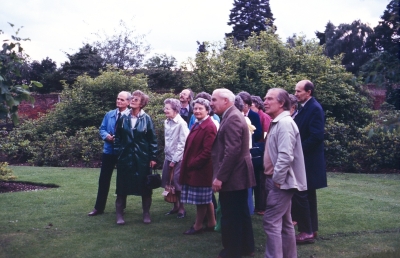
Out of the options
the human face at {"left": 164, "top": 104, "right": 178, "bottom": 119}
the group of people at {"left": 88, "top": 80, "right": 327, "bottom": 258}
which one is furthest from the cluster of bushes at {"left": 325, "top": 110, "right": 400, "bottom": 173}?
the human face at {"left": 164, "top": 104, "right": 178, "bottom": 119}

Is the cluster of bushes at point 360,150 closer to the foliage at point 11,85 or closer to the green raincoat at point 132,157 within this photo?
the green raincoat at point 132,157

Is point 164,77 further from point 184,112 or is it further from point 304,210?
point 304,210

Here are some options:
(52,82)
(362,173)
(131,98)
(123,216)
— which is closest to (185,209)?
(123,216)

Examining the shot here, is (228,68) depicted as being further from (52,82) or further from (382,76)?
(52,82)

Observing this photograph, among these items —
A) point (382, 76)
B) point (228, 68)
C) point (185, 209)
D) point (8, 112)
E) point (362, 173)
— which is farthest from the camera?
point (228, 68)

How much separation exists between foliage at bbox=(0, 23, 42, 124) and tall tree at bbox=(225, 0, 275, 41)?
50.1m

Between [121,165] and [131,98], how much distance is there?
41.6 inches

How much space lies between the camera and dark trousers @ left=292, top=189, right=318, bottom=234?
588 centimetres

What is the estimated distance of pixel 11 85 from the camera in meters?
5.41

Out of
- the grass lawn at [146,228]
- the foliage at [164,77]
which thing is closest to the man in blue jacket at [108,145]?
the grass lawn at [146,228]

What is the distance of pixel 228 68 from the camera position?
17359 millimetres

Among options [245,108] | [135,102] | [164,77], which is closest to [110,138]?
[135,102]

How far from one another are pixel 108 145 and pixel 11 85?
7.72 feet

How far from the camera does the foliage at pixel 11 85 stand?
5.03 metres
